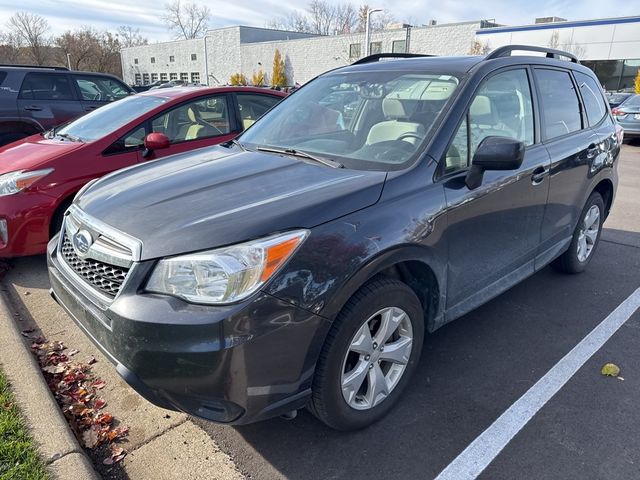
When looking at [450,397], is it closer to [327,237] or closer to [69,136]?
[327,237]

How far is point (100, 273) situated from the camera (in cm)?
221

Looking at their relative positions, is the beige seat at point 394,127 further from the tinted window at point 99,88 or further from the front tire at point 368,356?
the tinted window at point 99,88

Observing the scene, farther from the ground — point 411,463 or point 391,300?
point 391,300

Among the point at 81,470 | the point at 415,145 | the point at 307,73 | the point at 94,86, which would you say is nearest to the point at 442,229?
the point at 415,145

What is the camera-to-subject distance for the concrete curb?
216 cm

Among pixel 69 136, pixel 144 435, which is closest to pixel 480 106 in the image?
pixel 144 435

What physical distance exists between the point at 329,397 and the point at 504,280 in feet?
5.39

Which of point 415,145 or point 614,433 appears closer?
point 614,433

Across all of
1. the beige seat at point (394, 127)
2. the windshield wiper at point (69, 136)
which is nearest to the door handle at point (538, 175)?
the beige seat at point (394, 127)

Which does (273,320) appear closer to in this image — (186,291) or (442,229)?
(186,291)

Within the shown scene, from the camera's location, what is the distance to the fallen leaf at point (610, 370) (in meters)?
2.96

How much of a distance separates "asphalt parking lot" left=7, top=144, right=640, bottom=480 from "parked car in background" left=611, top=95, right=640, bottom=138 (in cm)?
1251

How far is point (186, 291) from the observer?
6.33 feet

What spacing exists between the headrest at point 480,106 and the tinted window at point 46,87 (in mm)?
7470
